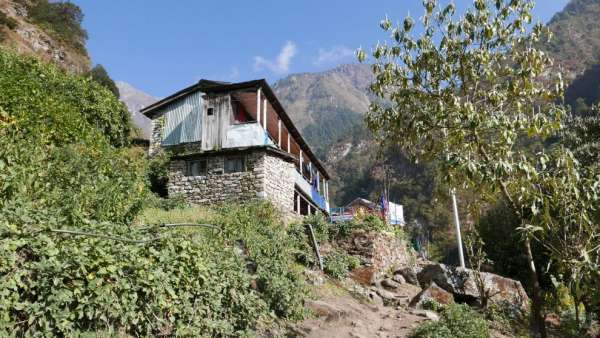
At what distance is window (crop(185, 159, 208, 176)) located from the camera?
20.0 m

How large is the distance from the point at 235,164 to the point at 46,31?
21658 mm

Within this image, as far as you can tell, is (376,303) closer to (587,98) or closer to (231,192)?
(231,192)

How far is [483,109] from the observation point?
19.9 feet

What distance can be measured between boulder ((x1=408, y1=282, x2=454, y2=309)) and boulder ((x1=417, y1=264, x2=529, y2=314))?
21.7 inches

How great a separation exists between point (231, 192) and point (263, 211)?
3.81m

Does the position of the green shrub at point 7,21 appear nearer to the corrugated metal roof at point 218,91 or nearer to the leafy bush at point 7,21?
the leafy bush at point 7,21

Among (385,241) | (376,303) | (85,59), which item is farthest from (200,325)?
(85,59)

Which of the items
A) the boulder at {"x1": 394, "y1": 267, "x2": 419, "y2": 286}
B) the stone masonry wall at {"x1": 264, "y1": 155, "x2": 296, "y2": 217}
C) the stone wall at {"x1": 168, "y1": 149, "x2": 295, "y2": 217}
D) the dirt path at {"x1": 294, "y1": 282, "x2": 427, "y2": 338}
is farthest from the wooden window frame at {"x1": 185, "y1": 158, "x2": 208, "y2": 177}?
the dirt path at {"x1": 294, "y1": 282, "x2": 427, "y2": 338}

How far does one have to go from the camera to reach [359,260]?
1605 centimetres

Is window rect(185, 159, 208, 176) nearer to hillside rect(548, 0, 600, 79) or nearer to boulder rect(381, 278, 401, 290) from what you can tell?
boulder rect(381, 278, 401, 290)

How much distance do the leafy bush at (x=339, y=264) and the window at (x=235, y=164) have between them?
6227 millimetres

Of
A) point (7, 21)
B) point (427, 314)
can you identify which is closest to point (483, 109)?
point (427, 314)

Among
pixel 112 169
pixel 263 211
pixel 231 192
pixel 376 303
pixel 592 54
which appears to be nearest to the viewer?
pixel 112 169

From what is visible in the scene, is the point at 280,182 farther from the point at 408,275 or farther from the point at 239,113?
the point at 408,275
